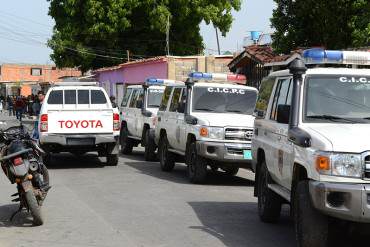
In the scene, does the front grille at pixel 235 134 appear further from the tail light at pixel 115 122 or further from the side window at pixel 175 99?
the tail light at pixel 115 122

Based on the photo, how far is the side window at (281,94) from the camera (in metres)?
A: 7.84

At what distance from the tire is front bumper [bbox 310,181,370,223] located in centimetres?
375

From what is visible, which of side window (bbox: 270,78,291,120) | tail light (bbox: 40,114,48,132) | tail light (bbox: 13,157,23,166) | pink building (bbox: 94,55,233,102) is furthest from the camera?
pink building (bbox: 94,55,233,102)

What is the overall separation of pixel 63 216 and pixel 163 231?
1778 mm

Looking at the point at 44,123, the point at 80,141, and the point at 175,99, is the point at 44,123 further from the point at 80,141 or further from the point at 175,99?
the point at 175,99

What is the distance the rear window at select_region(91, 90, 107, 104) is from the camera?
15883 millimetres

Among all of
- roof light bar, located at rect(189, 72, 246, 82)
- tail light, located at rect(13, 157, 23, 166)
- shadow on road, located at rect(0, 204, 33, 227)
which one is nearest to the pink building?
roof light bar, located at rect(189, 72, 246, 82)

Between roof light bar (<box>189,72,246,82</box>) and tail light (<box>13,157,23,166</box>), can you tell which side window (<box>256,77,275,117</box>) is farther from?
roof light bar (<box>189,72,246,82</box>)

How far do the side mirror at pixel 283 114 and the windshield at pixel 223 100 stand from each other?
5610 mm

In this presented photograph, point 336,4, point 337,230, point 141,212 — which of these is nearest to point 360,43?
point 336,4

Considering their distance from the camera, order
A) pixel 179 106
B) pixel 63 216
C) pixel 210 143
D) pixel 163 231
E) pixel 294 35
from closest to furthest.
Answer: pixel 163 231, pixel 63 216, pixel 210 143, pixel 179 106, pixel 294 35

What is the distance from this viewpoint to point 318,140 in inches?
240

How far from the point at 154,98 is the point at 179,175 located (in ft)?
15.9

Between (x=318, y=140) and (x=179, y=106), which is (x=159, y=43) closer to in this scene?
(x=179, y=106)
